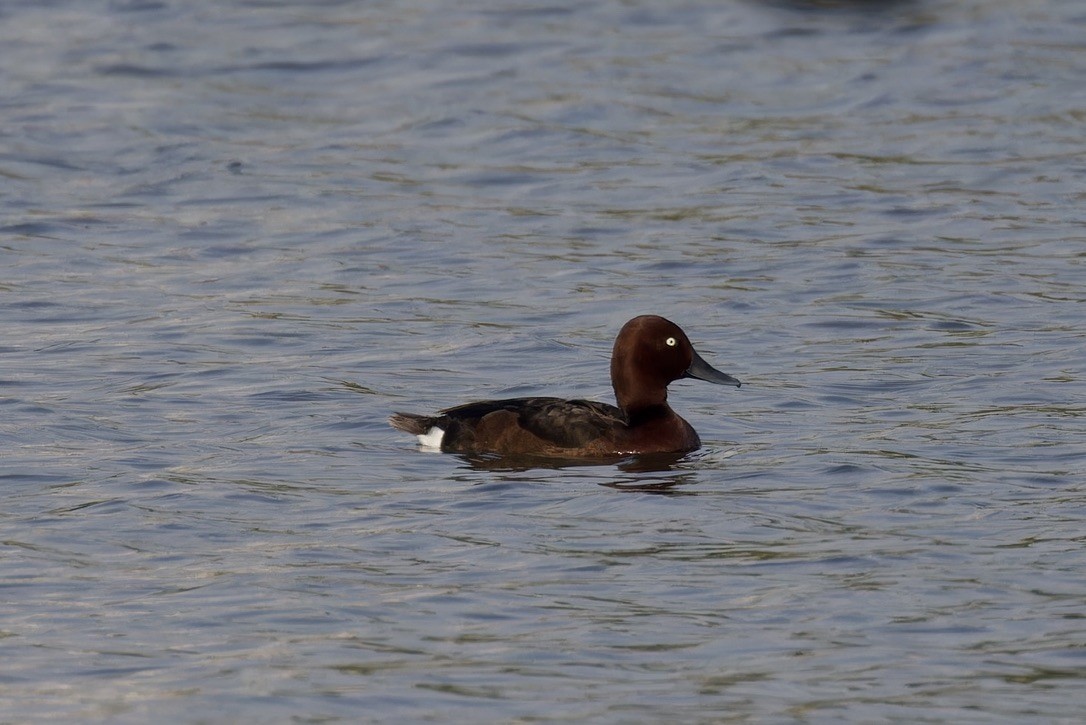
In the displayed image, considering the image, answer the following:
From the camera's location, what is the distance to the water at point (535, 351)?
7277mm

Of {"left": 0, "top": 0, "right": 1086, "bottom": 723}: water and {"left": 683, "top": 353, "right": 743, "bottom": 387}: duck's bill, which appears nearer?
{"left": 0, "top": 0, "right": 1086, "bottom": 723}: water

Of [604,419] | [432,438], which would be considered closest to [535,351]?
[604,419]

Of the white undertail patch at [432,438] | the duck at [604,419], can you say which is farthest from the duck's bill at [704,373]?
the white undertail patch at [432,438]

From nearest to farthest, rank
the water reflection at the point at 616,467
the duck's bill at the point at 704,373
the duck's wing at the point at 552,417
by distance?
the water reflection at the point at 616,467
the duck's wing at the point at 552,417
the duck's bill at the point at 704,373

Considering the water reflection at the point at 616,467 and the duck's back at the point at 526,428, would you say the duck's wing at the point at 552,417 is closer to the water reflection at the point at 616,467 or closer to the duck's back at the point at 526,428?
the duck's back at the point at 526,428

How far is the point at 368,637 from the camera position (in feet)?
24.5

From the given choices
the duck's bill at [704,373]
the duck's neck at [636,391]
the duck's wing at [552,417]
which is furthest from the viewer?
the duck's bill at [704,373]

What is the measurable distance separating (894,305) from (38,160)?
905cm

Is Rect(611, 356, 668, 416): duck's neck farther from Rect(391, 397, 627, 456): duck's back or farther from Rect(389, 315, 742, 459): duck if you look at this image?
Rect(391, 397, 627, 456): duck's back

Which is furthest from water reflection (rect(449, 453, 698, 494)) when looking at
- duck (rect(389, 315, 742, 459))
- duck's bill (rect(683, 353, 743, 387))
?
duck's bill (rect(683, 353, 743, 387))

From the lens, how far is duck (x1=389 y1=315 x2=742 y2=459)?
1054cm

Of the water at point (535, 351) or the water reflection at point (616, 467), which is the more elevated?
the water at point (535, 351)

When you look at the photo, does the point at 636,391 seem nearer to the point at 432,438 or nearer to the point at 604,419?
the point at 604,419

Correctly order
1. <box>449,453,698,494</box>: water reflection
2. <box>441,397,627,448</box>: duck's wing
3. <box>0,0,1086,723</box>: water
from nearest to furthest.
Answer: <box>0,0,1086,723</box>: water → <box>449,453,698,494</box>: water reflection → <box>441,397,627,448</box>: duck's wing
